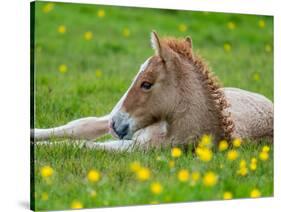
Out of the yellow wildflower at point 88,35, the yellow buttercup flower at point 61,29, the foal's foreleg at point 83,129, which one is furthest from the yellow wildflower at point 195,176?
the yellow wildflower at point 88,35

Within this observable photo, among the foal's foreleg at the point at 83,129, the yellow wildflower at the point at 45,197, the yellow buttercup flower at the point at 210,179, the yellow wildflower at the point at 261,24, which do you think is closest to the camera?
the yellow wildflower at the point at 45,197

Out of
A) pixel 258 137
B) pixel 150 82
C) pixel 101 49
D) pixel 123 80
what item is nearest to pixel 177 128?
pixel 150 82

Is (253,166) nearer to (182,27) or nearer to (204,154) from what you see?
(204,154)

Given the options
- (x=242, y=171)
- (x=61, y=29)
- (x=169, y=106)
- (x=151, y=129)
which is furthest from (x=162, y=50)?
(x=61, y=29)

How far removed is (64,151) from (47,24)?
66.0 inches

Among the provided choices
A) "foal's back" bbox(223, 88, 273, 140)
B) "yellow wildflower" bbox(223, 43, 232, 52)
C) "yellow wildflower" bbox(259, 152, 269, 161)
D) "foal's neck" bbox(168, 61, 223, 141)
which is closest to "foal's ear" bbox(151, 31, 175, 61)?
"foal's neck" bbox(168, 61, 223, 141)

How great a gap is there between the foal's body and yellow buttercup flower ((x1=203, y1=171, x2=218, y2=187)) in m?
0.39

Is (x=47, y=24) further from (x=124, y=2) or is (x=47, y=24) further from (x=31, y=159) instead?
(x=31, y=159)

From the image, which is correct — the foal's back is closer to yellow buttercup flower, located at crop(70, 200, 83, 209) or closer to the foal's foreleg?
the foal's foreleg

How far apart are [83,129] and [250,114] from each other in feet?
4.56

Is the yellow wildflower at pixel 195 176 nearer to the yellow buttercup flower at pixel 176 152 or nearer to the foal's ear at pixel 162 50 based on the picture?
the yellow buttercup flower at pixel 176 152

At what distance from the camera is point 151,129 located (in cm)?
607

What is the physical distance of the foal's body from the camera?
5996 mm

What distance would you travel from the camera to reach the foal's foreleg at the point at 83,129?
21.0 feet
